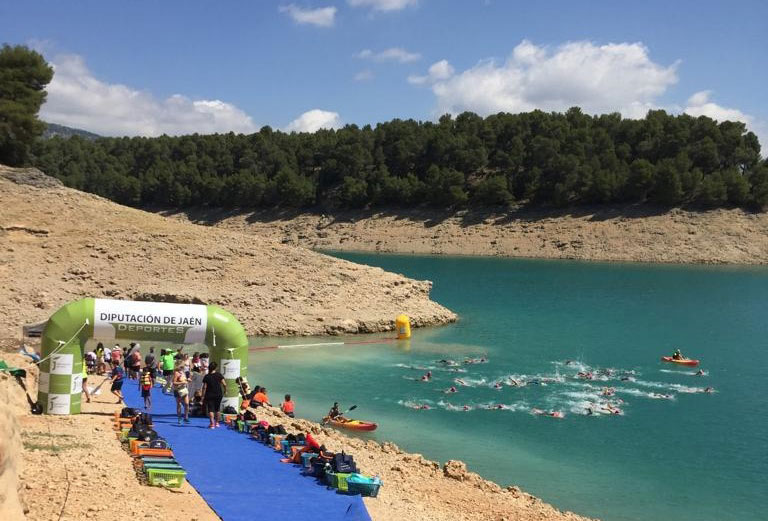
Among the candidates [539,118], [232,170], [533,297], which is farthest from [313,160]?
[533,297]

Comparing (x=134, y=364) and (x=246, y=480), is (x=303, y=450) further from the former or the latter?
(x=134, y=364)

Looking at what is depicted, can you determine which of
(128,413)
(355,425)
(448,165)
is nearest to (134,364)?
(128,413)

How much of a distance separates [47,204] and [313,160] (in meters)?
100

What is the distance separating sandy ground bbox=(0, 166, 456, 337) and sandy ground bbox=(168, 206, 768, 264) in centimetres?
6094

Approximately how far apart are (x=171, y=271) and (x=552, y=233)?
76834 mm

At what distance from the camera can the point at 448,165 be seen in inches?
5389

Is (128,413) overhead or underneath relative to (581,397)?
A: overhead

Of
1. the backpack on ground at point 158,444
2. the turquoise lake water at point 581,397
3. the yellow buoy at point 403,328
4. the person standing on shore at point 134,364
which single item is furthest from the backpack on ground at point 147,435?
the yellow buoy at point 403,328

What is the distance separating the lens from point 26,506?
11938 millimetres

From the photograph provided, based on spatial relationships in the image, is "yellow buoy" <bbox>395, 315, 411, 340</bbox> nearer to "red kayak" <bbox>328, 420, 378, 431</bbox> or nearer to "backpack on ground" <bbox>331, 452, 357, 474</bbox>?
"red kayak" <bbox>328, 420, 378, 431</bbox>

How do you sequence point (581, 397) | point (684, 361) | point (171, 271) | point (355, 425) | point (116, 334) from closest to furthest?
point (116, 334), point (355, 425), point (581, 397), point (684, 361), point (171, 271)

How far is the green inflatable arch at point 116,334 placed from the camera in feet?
69.9

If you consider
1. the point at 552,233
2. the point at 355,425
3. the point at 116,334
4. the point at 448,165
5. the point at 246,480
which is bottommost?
the point at 355,425

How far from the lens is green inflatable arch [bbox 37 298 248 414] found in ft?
69.9
